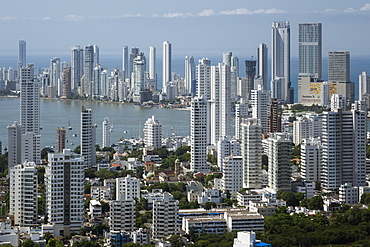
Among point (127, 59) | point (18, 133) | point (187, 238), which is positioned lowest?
point (187, 238)

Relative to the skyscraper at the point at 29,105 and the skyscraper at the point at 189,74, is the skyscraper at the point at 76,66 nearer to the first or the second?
the skyscraper at the point at 189,74

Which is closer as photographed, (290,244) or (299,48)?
(290,244)

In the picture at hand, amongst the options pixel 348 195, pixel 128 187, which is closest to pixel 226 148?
pixel 348 195

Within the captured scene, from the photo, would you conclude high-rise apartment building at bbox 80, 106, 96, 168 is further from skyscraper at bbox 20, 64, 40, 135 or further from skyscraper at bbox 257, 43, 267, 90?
skyscraper at bbox 257, 43, 267, 90

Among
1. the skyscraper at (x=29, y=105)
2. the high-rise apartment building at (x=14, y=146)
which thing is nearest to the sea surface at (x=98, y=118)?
the skyscraper at (x=29, y=105)

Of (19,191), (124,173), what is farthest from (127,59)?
(19,191)

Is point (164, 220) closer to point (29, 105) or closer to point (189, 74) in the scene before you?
point (29, 105)

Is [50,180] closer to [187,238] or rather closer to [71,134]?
[187,238]
